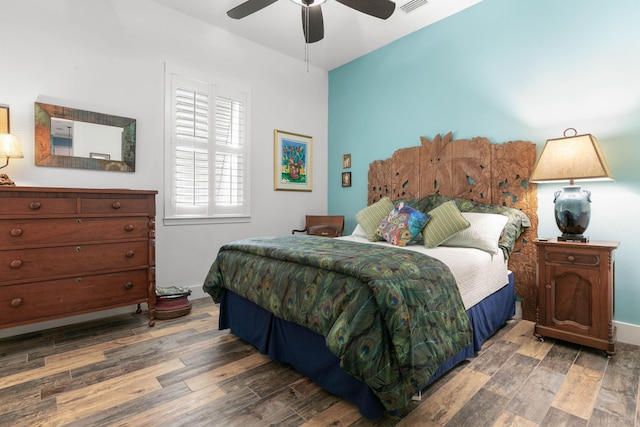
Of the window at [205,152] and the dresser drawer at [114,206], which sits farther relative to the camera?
the window at [205,152]

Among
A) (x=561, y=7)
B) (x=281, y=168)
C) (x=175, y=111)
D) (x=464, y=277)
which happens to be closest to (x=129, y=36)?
(x=175, y=111)

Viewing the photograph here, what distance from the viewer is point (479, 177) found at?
3.23 metres

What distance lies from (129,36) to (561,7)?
3.90 m

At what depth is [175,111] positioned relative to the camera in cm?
345

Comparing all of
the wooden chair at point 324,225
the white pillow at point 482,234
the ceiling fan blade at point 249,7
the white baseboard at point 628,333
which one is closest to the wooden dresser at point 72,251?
the ceiling fan blade at point 249,7

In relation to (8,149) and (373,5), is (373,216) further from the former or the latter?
(8,149)

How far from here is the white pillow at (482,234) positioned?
2.63 meters

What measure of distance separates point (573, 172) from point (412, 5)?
7.31 feet

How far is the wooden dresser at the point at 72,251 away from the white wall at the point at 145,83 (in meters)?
0.58

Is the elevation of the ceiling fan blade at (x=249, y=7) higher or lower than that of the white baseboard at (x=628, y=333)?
higher

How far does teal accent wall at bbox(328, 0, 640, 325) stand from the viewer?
2463mm

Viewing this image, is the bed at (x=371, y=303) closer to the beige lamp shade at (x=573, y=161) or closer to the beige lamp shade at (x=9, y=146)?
the beige lamp shade at (x=573, y=161)

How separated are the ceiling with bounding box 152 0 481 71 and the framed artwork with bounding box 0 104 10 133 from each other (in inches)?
68.2

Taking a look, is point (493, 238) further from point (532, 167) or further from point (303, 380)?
point (303, 380)
